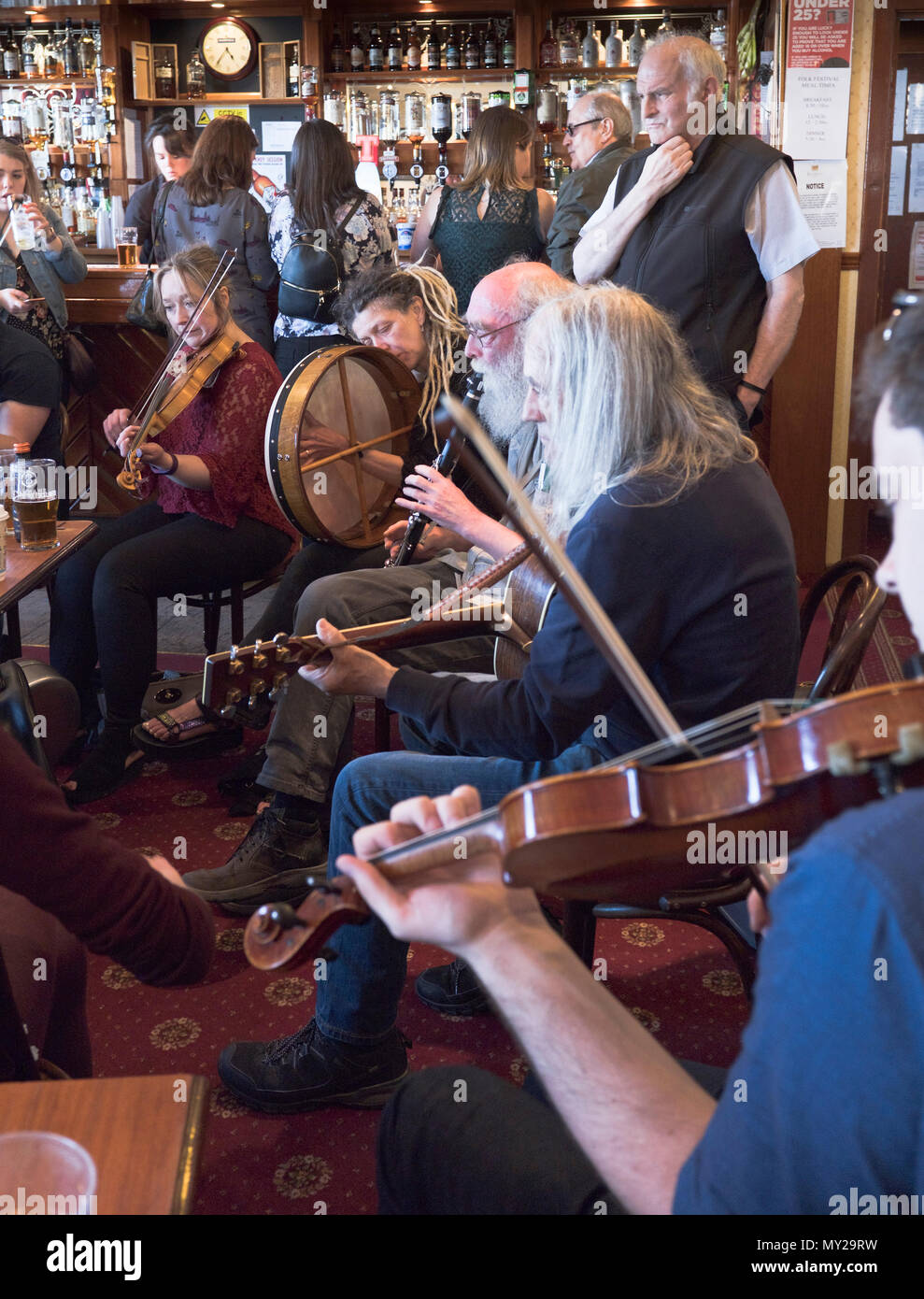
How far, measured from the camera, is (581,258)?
120 inches

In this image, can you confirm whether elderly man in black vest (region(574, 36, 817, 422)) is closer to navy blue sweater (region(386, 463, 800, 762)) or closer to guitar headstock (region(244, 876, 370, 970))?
navy blue sweater (region(386, 463, 800, 762))

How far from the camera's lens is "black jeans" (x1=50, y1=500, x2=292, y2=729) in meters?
2.78

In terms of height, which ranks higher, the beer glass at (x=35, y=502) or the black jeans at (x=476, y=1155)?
the beer glass at (x=35, y=502)

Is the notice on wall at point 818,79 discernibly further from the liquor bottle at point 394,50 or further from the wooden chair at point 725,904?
the wooden chair at point 725,904

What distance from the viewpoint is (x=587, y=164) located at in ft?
11.9

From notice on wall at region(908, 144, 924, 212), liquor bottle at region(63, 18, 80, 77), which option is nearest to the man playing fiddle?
notice on wall at region(908, 144, 924, 212)

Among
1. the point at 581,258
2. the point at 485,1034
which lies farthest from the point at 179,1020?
the point at 581,258

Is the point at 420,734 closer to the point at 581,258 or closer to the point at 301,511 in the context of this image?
the point at 301,511

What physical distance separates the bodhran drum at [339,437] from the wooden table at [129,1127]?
1835 millimetres

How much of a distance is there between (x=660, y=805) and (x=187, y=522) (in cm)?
225

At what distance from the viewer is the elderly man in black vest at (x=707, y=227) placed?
284 centimetres

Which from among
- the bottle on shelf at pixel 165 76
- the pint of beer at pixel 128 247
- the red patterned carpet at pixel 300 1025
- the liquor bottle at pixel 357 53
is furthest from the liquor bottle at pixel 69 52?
the red patterned carpet at pixel 300 1025

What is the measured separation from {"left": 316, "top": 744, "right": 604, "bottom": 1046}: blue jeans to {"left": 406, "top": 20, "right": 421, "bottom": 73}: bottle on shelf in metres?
5.04
